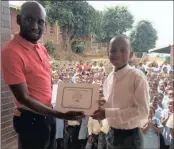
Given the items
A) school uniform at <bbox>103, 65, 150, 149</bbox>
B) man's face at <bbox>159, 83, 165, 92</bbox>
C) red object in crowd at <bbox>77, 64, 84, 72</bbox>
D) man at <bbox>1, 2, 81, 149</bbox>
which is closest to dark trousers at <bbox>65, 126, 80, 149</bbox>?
red object in crowd at <bbox>77, 64, 84, 72</bbox>

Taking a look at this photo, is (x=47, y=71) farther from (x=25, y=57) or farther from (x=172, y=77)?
(x=172, y=77)

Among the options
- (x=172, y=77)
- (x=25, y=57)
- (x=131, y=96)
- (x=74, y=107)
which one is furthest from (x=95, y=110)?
(x=172, y=77)

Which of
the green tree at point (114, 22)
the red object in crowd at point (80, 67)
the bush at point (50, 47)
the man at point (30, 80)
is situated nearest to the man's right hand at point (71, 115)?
the man at point (30, 80)

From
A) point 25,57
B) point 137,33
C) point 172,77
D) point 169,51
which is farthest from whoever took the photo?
point 172,77

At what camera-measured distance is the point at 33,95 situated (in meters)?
1.37

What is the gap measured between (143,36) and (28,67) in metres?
1.50

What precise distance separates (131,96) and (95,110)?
22cm

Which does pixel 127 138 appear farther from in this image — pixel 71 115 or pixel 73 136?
pixel 73 136

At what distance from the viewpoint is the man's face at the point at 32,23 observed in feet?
4.36

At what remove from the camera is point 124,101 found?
1.46 metres

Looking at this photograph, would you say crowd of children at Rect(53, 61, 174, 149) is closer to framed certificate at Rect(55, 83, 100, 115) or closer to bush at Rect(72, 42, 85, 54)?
bush at Rect(72, 42, 85, 54)

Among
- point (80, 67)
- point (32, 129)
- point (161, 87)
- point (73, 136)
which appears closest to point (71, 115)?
point (32, 129)

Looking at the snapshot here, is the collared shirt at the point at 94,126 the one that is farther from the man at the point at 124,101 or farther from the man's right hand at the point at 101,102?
the man's right hand at the point at 101,102

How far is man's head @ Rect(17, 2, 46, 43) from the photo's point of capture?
1.33m
